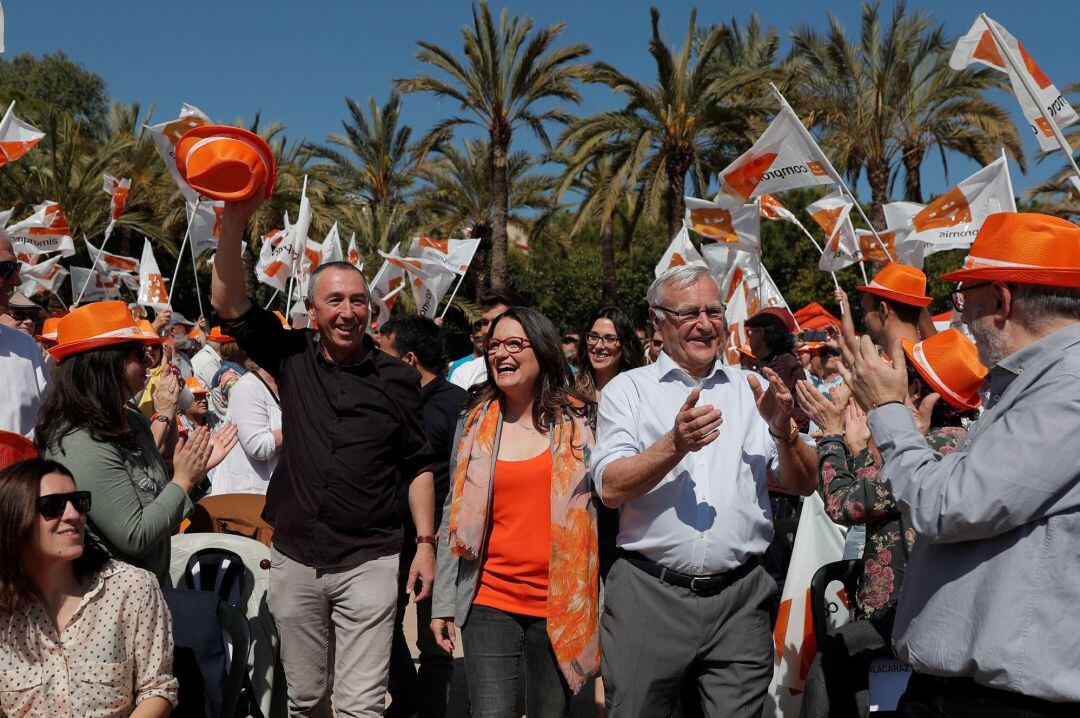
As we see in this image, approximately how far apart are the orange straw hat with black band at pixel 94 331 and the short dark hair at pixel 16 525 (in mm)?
608

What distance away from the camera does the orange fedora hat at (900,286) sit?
4.43 meters

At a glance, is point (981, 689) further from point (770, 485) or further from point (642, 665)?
point (770, 485)

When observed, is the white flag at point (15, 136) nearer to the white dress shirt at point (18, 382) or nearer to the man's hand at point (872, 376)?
the white dress shirt at point (18, 382)

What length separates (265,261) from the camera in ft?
40.9

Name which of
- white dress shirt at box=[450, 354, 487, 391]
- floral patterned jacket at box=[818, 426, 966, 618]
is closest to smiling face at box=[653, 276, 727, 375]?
floral patterned jacket at box=[818, 426, 966, 618]

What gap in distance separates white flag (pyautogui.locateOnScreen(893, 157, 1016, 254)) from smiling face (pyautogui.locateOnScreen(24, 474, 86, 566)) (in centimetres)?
642

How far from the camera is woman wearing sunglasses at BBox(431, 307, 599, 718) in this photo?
11.7ft

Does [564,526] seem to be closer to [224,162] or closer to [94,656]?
[94,656]

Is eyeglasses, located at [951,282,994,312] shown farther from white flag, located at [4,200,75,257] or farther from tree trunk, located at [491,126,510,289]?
tree trunk, located at [491,126,510,289]

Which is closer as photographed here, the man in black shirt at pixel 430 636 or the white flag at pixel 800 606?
the white flag at pixel 800 606

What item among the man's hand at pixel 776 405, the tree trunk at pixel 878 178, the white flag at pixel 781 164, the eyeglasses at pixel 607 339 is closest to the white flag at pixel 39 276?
the white flag at pixel 781 164

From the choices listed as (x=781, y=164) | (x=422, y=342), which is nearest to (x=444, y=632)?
(x=422, y=342)

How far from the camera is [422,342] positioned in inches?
228

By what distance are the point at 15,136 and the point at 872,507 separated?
661 centimetres
